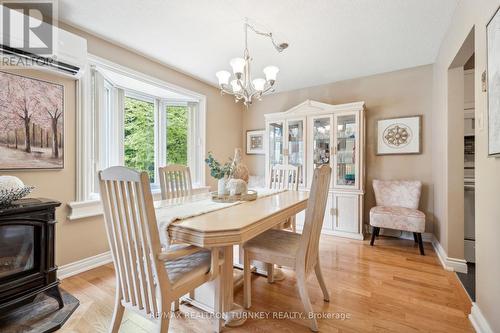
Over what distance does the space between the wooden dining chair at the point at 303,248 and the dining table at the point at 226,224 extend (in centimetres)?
19

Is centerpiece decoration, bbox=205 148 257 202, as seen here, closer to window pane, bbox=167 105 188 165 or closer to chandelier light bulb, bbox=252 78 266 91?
chandelier light bulb, bbox=252 78 266 91

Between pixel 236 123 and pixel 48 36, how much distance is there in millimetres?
2903

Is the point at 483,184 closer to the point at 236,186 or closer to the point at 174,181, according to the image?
the point at 236,186

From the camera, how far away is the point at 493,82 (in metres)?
1.25

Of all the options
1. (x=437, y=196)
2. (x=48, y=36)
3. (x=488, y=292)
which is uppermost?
(x=48, y=36)

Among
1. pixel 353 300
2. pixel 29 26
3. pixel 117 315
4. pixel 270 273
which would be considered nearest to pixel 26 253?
pixel 117 315

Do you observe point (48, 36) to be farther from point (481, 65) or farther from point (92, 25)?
point (481, 65)

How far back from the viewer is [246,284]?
172 centimetres

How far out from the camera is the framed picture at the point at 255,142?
4.38 metres

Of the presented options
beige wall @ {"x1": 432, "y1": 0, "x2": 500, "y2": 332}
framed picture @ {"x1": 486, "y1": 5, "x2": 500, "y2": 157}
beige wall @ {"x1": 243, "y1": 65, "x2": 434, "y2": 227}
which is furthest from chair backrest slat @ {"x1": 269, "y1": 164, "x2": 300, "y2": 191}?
framed picture @ {"x1": 486, "y1": 5, "x2": 500, "y2": 157}

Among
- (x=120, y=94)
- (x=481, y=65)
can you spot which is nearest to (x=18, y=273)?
(x=120, y=94)

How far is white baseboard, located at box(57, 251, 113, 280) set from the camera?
2.15m

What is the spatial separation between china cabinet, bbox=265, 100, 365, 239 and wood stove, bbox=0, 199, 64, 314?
2.75 meters

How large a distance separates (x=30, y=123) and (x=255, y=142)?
3171mm
